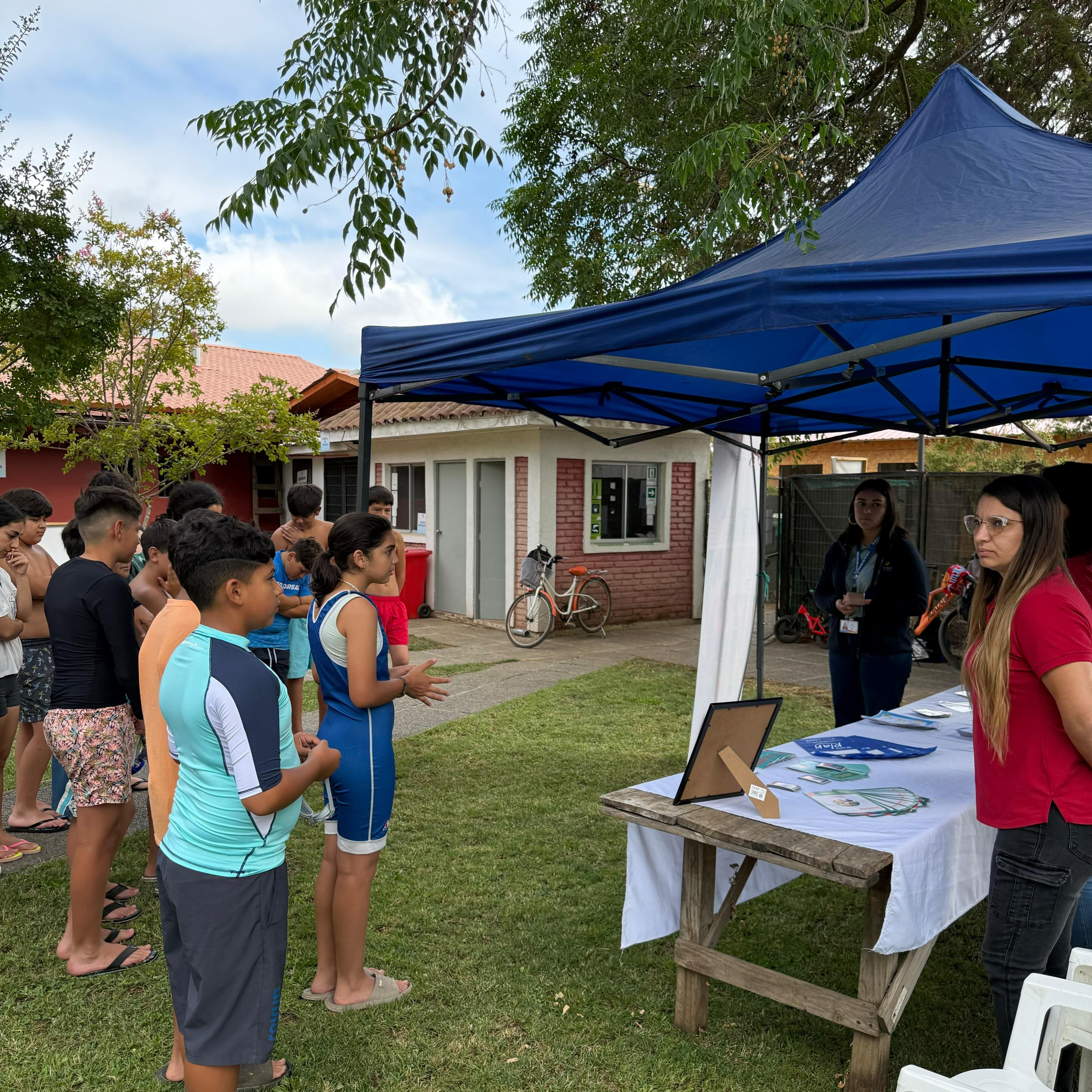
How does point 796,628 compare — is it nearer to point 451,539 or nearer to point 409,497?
point 451,539

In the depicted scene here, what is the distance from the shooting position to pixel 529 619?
37.1 feet

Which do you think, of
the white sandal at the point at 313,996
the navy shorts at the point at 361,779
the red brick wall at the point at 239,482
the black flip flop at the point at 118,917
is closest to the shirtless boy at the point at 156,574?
the navy shorts at the point at 361,779

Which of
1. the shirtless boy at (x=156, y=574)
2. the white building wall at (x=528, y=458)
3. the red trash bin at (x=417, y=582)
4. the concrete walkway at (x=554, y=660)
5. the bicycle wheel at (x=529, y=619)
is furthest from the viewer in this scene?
the red trash bin at (x=417, y=582)

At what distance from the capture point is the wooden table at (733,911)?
2553 mm

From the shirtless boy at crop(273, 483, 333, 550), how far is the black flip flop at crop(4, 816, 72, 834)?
189 centimetres

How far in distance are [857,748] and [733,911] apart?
844mm

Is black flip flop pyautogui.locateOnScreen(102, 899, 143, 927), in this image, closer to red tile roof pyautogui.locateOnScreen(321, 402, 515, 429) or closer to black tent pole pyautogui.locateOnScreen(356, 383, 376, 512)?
black tent pole pyautogui.locateOnScreen(356, 383, 376, 512)

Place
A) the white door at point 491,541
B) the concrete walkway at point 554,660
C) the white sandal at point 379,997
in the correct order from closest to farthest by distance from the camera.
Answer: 1. the white sandal at point 379,997
2. the concrete walkway at point 554,660
3. the white door at point 491,541

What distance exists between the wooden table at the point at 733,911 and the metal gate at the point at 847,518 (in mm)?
7766

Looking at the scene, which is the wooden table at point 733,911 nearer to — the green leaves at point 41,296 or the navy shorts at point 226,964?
the navy shorts at point 226,964

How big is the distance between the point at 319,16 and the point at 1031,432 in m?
5.63

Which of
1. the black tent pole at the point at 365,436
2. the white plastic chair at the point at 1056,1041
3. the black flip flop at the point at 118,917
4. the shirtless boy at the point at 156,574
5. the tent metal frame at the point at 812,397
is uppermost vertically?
the tent metal frame at the point at 812,397

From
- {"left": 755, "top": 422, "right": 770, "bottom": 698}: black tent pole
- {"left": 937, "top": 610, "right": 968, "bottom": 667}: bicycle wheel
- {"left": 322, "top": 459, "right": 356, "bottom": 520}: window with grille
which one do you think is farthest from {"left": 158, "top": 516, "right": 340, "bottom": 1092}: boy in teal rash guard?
{"left": 322, "top": 459, "right": 356, "bottom": 520}: window with grille

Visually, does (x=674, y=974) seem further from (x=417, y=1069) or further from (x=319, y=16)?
(x=319, y=16)
